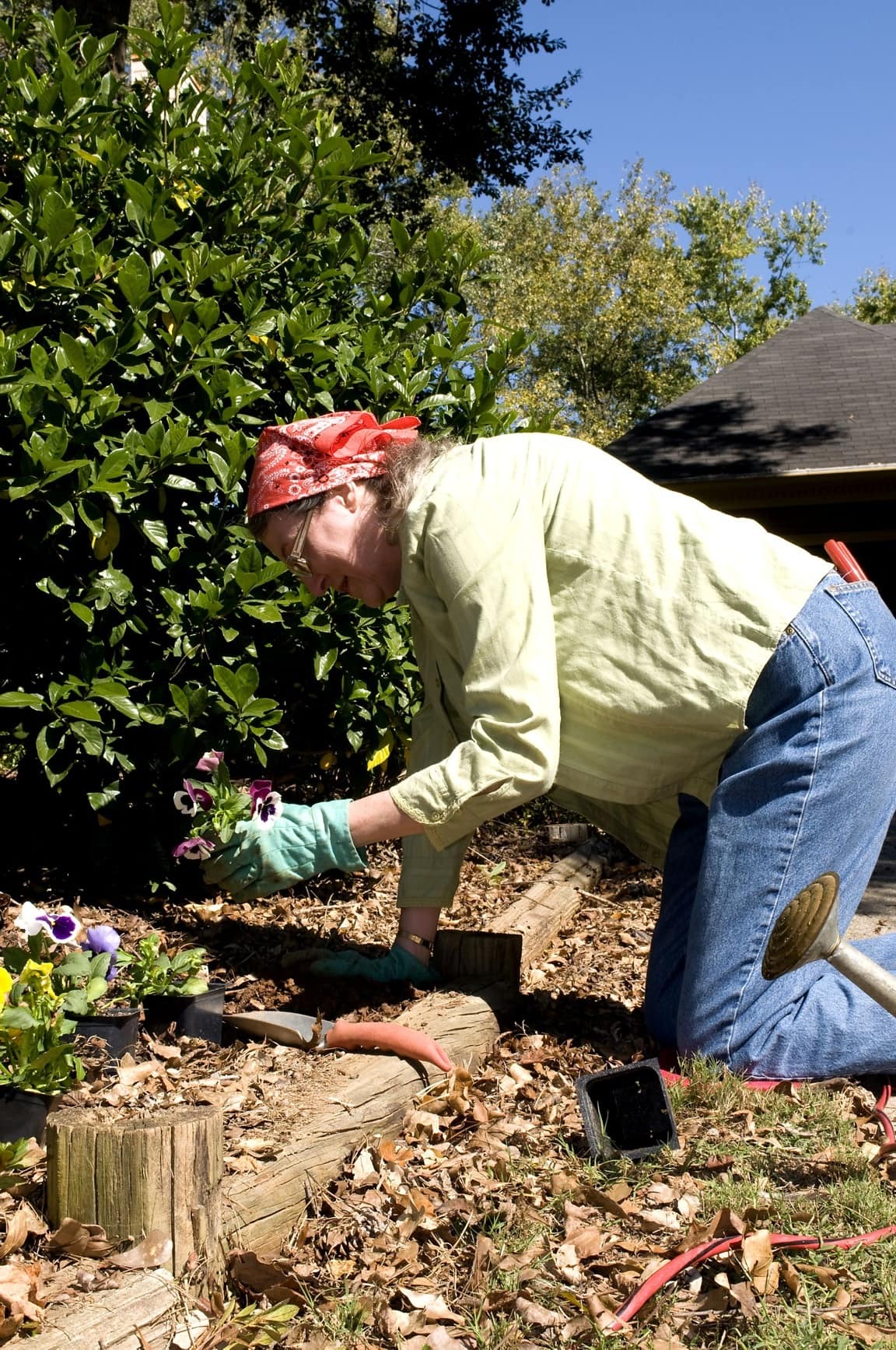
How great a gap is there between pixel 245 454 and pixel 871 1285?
8.96 feet

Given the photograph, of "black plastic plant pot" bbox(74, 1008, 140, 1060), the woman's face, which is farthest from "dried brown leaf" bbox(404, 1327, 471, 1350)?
the woman's face

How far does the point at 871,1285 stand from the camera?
201 cm

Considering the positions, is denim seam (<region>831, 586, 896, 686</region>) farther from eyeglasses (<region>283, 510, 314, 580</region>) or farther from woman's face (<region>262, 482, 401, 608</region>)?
eyeglasses (<region>283, 510, 314, 580</region>)

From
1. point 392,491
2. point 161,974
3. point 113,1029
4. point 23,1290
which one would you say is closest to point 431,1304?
point 23,1290

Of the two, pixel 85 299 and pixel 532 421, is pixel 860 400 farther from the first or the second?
pixel 85 299

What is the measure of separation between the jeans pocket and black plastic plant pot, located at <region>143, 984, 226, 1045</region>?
5.88 ft

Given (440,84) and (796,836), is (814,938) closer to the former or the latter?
(796,836)

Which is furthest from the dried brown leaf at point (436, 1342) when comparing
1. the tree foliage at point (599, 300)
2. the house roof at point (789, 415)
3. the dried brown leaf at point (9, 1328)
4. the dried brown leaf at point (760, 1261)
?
the tree foliage at point (599, 300)

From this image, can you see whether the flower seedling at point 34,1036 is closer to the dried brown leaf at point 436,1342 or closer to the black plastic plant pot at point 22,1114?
the black plastic plant pot at point 22,1114

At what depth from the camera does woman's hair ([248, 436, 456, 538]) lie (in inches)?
112

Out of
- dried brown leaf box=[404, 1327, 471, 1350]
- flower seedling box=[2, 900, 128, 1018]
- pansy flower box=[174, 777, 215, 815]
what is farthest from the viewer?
pansy flower box=[174, 777, 215, 815]

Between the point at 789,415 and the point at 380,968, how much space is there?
32.2 feet

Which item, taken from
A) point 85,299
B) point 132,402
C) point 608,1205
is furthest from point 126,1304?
point 85,299

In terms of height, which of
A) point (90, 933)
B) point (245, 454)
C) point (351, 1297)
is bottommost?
point (351, 1297)
